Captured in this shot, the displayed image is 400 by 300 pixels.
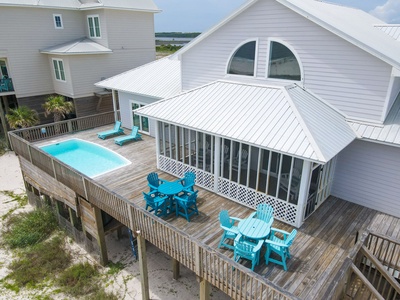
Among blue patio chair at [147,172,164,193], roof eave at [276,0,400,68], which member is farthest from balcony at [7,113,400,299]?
roof eave at [276,0,400,68]

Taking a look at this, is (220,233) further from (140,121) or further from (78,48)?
(78,48)

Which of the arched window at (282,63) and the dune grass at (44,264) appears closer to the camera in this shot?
the arched window at (282,63)

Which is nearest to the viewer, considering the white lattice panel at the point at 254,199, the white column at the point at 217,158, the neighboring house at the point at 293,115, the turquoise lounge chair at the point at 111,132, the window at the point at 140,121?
the neighboring house at the point at 293,115

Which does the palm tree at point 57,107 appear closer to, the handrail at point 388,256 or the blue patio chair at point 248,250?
the blue patio chair at point 248,250

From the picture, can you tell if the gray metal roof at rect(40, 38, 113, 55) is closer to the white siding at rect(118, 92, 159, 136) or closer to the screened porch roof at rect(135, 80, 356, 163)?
the white siding at rect(118, 92, 159, 136)

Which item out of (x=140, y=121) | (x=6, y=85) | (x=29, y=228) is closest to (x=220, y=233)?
(x=140, y=121)

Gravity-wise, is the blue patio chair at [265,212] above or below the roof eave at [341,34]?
below

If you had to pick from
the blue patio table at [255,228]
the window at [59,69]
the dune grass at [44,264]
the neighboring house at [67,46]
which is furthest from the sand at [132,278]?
the window at [59,69]
